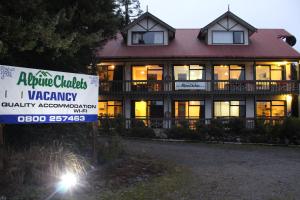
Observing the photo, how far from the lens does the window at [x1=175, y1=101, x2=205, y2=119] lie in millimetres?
35531

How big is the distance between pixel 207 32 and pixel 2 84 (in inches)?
1155

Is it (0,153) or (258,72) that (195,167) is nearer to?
(0,153)

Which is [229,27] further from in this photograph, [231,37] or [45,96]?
[45,96]

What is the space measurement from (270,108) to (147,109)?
993 centimetres

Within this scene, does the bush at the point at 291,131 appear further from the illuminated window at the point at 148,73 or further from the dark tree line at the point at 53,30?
the illuminated window at the point at 148,73

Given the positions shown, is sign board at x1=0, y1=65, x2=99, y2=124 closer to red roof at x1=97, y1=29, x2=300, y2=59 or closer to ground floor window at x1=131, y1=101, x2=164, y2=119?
red roof at x1=97, y1=29, x2=300, y2=59

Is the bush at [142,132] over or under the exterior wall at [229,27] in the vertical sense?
under

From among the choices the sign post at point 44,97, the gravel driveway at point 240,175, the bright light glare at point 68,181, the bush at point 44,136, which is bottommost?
the gravel driveway at point 240,175

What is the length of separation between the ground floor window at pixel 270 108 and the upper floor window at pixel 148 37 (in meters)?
9.62

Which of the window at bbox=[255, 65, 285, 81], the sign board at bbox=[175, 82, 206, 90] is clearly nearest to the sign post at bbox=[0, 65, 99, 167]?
the sign board at bbox=[175, 82, 206, 90]

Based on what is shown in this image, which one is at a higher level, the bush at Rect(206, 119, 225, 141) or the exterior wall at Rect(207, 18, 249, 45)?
the exterior wall at Rect(207, 18, 249, 45)

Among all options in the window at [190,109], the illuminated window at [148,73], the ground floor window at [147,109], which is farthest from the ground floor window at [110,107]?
the window at [190,109]

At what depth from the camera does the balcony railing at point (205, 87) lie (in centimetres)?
3422

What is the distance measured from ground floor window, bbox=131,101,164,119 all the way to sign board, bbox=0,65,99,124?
23902 millimetres
